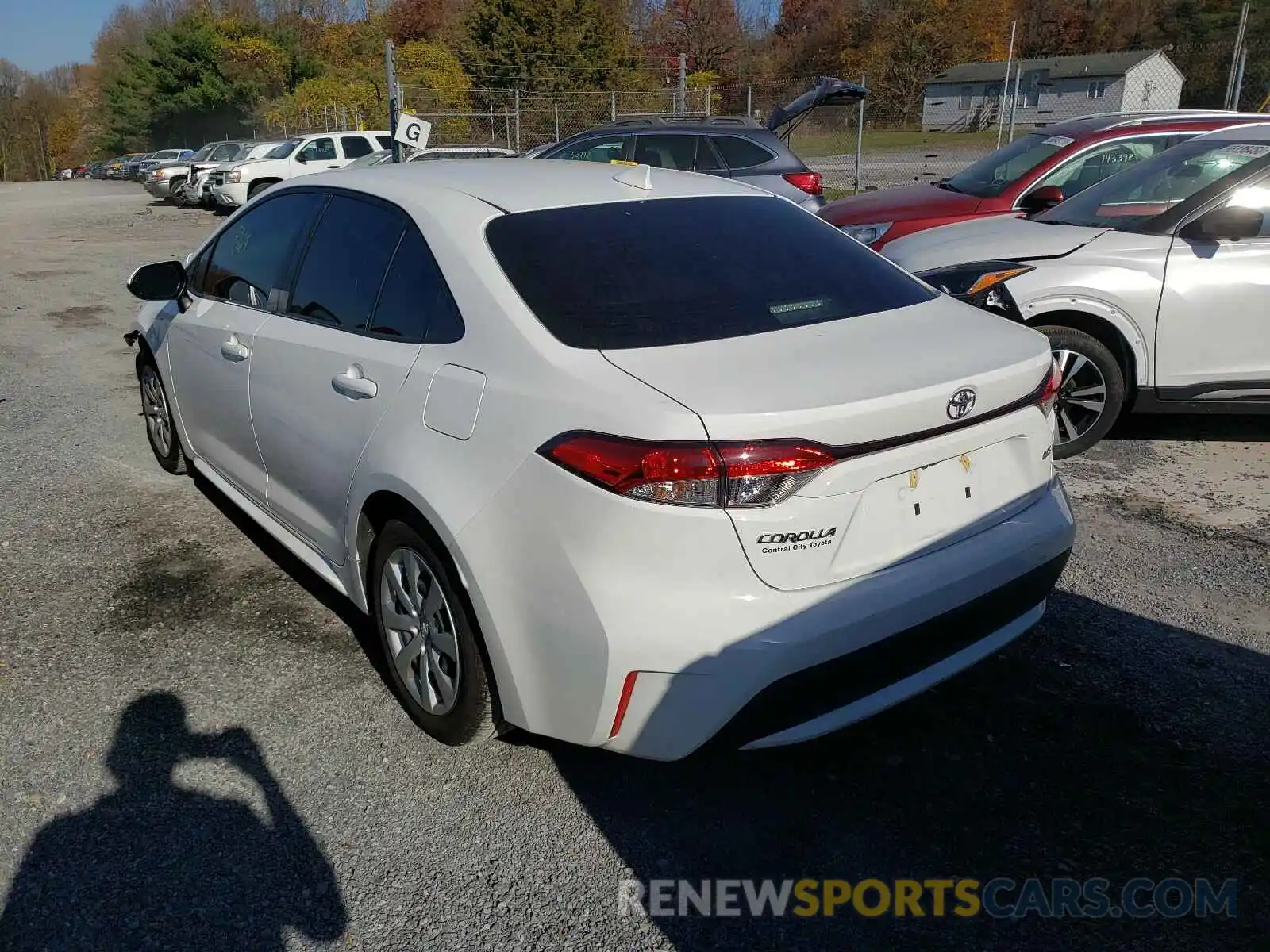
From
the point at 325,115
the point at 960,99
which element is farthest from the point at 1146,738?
the point at 960,99

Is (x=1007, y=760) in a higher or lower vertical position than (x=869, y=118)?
lower

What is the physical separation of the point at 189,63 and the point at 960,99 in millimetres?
45945

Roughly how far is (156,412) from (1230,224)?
5.46m

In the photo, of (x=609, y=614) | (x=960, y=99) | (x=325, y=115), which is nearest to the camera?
(x=609, y=614)

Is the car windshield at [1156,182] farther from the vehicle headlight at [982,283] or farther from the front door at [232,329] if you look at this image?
the front door at [232,329]

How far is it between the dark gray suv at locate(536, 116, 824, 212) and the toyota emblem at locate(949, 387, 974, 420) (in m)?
8.47

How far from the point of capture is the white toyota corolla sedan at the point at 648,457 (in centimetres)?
224

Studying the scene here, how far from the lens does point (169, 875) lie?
2492 millimetres

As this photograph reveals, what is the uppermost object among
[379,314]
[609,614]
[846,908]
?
[379,314]

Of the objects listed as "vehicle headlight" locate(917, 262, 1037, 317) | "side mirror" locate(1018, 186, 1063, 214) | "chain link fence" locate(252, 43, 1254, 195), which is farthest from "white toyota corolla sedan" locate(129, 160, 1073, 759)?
"chain link fence" locate(252, 43, 1254, 195)

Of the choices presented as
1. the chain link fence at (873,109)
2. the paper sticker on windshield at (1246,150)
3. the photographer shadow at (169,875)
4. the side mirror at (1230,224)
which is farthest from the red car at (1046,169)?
the chain link fence at (873,109)

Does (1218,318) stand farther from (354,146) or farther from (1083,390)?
(354,146)

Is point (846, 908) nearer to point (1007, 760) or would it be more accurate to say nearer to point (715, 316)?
point (1007, 760)

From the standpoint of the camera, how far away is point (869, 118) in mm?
28828
